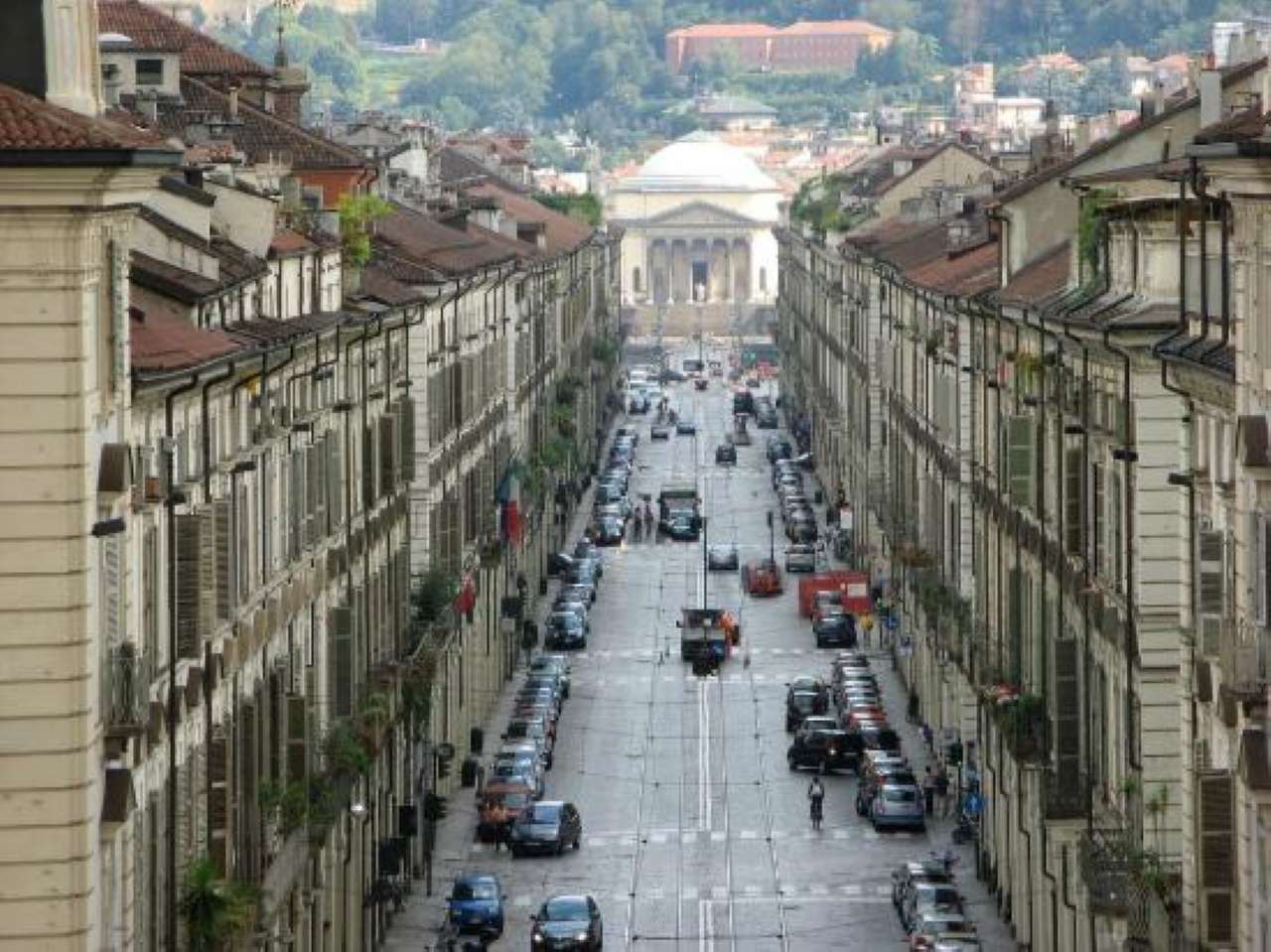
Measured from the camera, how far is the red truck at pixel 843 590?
101m

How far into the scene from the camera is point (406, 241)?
80750 mm

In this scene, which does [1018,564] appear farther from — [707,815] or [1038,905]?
[707,815]

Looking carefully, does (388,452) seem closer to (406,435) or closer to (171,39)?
(406,435)

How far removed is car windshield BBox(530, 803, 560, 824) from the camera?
71188 millimetres

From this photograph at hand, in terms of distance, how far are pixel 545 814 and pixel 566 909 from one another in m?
10.6

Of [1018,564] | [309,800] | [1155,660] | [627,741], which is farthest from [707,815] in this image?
[1155,660]

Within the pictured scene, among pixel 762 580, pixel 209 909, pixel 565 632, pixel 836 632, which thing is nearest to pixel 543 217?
pixel 762 580

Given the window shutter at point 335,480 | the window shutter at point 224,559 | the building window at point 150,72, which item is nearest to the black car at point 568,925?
the window shutter at point 335,480

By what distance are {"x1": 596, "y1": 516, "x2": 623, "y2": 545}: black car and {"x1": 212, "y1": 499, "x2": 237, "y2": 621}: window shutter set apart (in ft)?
287

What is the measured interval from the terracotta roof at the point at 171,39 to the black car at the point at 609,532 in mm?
48739

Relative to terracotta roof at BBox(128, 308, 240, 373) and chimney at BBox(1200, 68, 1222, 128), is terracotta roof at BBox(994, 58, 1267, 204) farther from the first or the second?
terracotta roof at BBox(128, 308, 240, 373)

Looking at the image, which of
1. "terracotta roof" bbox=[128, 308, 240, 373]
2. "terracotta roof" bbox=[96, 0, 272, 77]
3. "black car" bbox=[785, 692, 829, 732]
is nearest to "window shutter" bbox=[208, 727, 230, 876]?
"terracotta roof" bbox=[128, 308, 240, 373]

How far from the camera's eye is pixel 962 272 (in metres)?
80.2

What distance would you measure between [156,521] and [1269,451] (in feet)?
35.3
